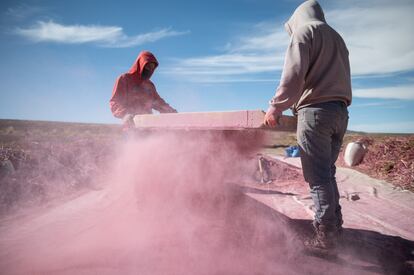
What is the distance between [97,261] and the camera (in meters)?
2.29

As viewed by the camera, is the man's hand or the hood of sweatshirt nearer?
the man's hand

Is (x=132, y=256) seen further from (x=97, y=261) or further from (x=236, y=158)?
(x=236, y=158)

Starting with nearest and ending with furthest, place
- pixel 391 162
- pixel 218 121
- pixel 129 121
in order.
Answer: pixel 218 121 < pixel 129 121 < pixel 391 162

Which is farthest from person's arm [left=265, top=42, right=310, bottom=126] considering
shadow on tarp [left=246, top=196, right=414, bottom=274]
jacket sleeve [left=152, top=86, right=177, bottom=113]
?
jacket sleeve [left=152, top=86, right=177, bottom=113]

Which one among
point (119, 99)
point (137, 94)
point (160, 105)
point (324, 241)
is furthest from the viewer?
point (160, 105)

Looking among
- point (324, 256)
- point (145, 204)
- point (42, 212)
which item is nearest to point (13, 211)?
point (42, 212)

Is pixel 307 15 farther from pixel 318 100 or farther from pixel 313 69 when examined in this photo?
pixel 318 100

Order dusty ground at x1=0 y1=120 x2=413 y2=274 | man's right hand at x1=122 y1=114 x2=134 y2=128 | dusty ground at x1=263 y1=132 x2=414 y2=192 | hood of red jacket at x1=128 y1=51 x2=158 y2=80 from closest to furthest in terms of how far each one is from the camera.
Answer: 1. dusty ground at x1=0 y1=120 x2=413 y2=274
2. man's right hand at x1=122 y1=114 x2=134 y2=128
3. hood of red jacket at x1=128 y1=51 x2=158 y2=80
4. dusty ground at x1=263 y1=132 x2=414 y2=192

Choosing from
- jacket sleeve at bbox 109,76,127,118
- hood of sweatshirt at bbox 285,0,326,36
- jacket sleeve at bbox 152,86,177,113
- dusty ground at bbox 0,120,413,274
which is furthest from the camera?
jacket sleeve at bbox 152,86,177,113

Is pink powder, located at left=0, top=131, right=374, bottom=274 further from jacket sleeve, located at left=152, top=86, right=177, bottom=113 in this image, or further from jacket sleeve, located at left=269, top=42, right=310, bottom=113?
jacket sleeve, located at left=152, top=86, right=177, bottom=113

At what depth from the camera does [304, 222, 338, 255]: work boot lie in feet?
7.84

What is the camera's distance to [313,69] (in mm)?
2385

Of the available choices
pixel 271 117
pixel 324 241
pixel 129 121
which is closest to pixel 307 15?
pixel 271 117

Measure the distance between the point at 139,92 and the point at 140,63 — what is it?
44 cm
